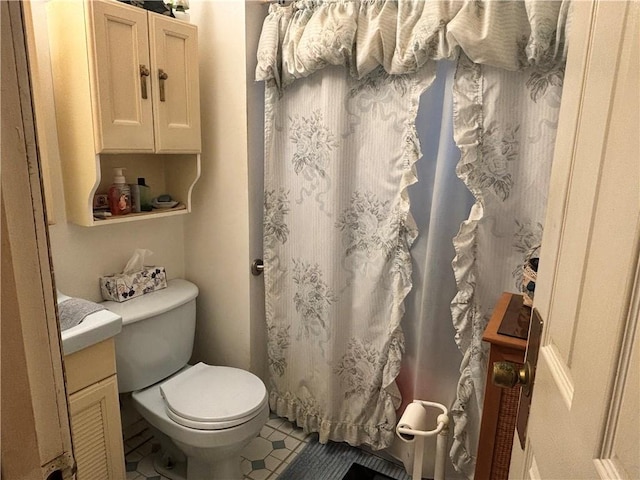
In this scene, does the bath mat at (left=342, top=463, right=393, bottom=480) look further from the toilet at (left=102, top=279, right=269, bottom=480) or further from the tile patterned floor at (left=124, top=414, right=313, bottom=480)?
the toilet at (left=102, top=279, right=269, bottom=480)

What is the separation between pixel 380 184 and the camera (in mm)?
1705

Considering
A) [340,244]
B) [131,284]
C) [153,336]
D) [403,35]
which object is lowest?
[153,336]

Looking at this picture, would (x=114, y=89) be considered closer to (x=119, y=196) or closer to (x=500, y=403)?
(x=119, y=196)

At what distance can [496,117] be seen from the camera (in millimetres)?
1451

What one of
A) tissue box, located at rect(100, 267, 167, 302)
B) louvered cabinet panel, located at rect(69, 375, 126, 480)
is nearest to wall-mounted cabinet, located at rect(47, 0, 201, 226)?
tissue box, located at rect(100, 267, 167, 302)

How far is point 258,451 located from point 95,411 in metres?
0.76

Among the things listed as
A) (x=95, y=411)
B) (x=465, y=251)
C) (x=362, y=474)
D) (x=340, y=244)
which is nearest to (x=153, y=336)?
(x=95, y=411)

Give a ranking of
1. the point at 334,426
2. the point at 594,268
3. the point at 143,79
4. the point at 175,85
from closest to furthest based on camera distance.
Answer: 1. the point at 594,268
2. the point at 143,79
3. the point at 175,85
4. the point at 334,426

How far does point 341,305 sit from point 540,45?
3.77 feet

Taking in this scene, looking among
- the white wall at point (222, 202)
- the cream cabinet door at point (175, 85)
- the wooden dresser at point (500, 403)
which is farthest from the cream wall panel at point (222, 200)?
the wooden dresser at point (500, 403)

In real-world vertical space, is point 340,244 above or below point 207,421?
above

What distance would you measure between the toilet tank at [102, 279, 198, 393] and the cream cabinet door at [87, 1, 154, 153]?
0.60 meters

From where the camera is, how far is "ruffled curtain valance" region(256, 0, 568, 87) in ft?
4.31

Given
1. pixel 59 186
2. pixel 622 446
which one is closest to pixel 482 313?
pixel 622 446
